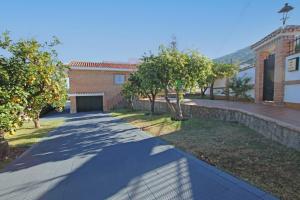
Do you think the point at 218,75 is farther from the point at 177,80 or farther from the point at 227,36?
the point at 177,80

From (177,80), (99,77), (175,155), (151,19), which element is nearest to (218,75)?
(151,19)

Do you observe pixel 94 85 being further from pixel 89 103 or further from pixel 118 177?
pixel 118 177

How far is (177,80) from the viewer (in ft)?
36.5

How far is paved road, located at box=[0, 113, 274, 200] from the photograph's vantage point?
3.55 metres

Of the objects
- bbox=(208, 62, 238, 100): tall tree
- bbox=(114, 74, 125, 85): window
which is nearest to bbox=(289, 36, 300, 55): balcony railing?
bbox=(208, 62, 238, 100): tall tree

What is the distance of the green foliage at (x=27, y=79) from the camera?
5383 millimetres

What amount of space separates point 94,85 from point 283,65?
65.6 ft

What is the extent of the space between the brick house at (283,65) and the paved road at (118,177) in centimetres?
829

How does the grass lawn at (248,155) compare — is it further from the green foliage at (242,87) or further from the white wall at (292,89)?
the green foliage at (242,87)

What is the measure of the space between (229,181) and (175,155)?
1.99 metres

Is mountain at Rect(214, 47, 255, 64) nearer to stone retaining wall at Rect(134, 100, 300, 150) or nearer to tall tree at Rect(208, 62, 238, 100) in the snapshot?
tall tree at Rect(208, 62, 238, 100)

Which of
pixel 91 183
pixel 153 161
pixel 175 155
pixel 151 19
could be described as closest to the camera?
pixel 91 183

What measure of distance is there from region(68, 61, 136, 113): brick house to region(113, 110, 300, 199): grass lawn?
1726cm

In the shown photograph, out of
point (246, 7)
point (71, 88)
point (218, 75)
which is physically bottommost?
point (71, 88)
